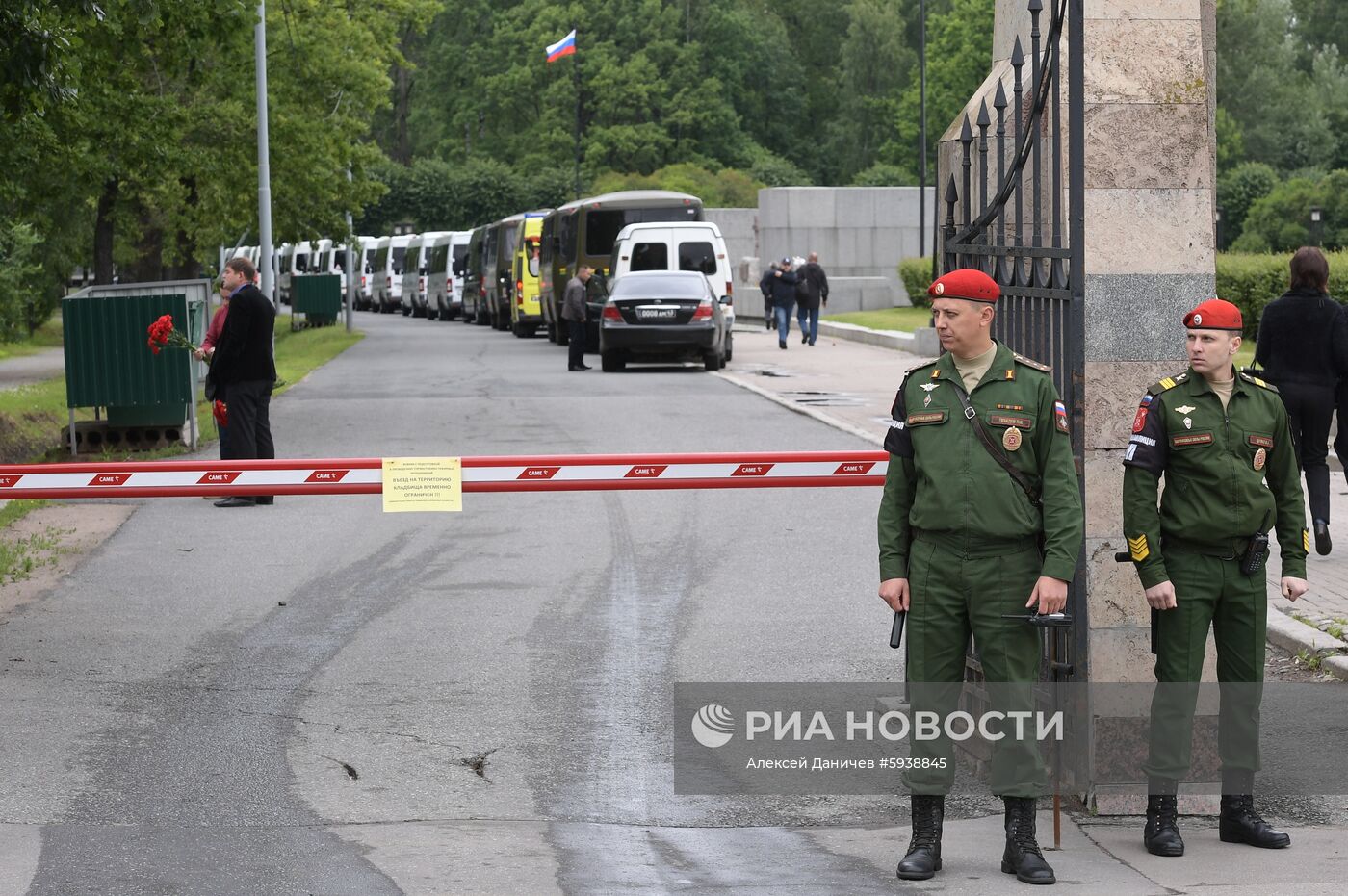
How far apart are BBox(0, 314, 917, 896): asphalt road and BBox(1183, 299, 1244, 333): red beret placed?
175 centimetres

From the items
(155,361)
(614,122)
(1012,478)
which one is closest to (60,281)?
(155,361)

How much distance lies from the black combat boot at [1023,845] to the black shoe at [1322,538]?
623cm

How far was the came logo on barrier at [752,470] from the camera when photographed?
28.9 feet

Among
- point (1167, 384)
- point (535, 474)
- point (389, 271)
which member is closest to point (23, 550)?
point (535, 474)

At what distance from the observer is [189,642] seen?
9.62 m

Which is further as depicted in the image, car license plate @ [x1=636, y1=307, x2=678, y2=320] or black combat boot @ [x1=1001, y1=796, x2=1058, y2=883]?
car license plate @ [x1=636, y1=307, x2=678, y2=320]

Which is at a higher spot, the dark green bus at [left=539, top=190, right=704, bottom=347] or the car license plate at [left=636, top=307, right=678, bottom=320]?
the dark green bus at [left=539, top=190, right=704, bottom=347]

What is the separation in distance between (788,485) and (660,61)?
3846 inches

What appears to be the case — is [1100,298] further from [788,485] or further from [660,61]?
[660,61]

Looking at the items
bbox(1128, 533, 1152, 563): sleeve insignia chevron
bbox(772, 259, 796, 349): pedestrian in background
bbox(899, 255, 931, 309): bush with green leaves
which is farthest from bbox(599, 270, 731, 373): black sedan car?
bbox(1128, 533, 1152, 563): sleeve insignia chevron

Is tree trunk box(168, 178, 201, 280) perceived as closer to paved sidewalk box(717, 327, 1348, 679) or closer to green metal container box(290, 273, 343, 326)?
green metal container box(290, 273, 343, 326)

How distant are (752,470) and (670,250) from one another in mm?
27361

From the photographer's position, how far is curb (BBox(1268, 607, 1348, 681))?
28.7 ft

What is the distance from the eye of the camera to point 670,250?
36.0 metres
